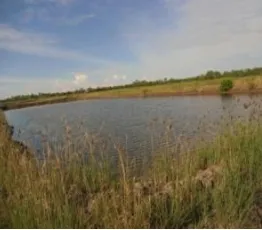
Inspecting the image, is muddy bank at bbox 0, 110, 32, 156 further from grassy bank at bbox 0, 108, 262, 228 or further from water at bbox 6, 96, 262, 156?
grassy bank at bbox 0, 108, 262, 228

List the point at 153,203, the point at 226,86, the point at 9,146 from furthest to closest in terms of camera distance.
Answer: the point at 226,86, the point at 9,146, the point at 153,203

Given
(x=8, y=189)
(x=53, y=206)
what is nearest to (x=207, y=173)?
(x=53, y=206)

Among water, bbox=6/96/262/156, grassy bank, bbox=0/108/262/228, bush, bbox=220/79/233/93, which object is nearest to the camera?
grassy bank, bbox=0/108/262/228

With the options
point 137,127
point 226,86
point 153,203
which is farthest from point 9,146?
point 226,86

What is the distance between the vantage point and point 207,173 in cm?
584

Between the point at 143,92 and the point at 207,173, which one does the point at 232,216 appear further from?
the point at 143,92

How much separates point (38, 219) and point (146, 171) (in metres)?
3.37

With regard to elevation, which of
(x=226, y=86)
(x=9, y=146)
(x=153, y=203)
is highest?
(x=9, y=146)

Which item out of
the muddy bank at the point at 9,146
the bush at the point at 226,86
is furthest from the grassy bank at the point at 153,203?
the bush at the point at 226,86

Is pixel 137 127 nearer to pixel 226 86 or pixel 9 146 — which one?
pixel 9 146

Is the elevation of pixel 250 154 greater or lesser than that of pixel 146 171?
greater

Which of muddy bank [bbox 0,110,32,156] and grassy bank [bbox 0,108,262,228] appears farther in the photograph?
muddy bank [bbox 0,110,32,156]

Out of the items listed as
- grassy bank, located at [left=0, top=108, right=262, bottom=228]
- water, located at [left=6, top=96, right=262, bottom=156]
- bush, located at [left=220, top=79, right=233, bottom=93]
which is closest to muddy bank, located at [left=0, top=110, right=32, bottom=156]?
water, located at [left=6, top=96, right=262, bottom=156]

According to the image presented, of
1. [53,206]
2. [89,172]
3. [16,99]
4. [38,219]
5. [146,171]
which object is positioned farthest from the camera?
[16,99]
